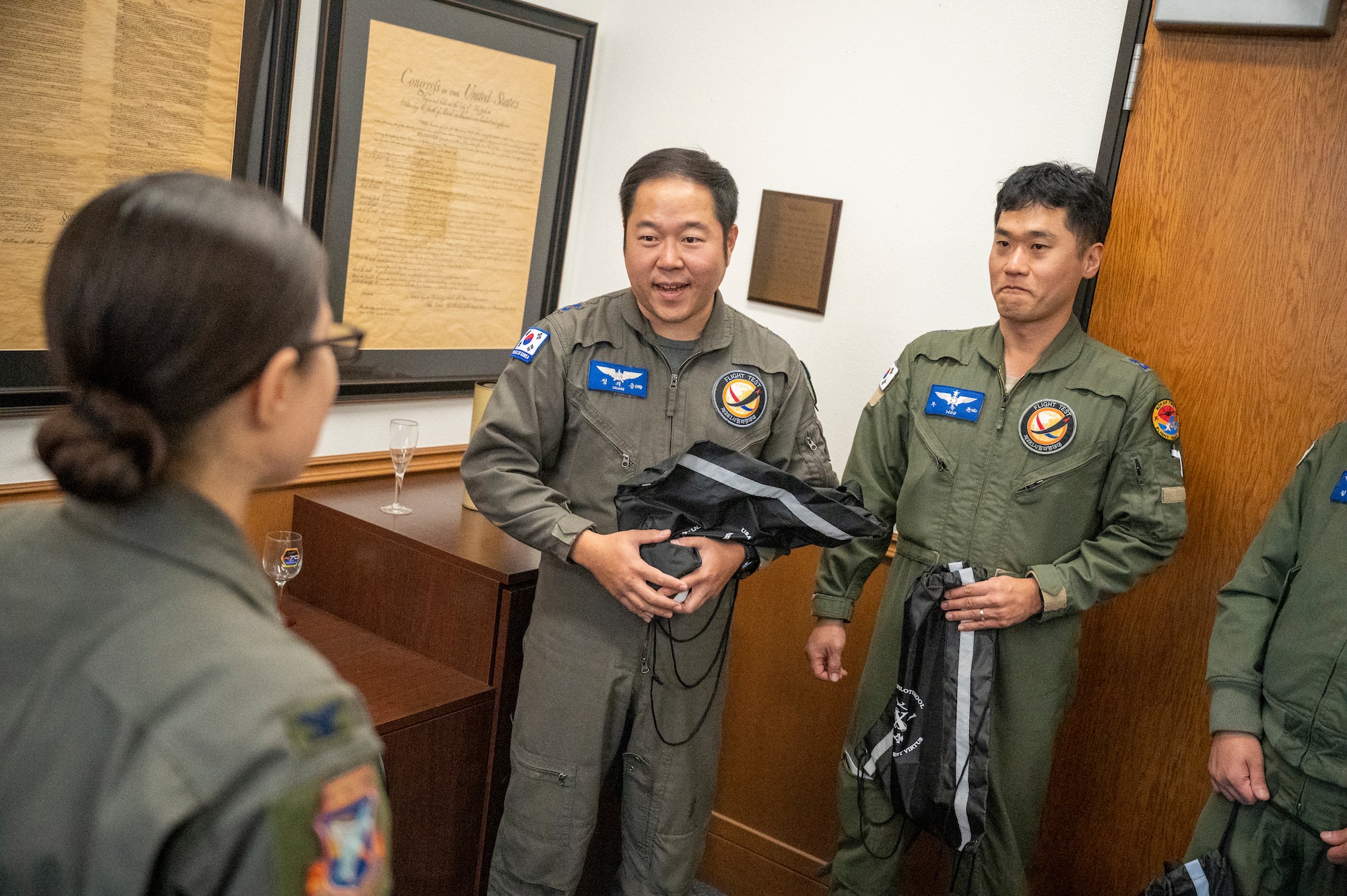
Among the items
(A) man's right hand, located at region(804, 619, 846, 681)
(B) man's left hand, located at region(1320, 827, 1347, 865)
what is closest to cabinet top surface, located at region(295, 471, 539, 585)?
(A) man's right hand, located at region(804, 619, 846, 681)

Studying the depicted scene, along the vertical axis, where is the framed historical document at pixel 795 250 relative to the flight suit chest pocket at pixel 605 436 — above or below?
above

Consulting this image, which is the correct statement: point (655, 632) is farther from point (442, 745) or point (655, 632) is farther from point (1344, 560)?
point (1344, 560)

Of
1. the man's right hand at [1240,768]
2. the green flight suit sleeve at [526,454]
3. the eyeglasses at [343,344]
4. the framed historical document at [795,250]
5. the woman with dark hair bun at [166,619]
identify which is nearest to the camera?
the woman with dark hair bun at [166,619]

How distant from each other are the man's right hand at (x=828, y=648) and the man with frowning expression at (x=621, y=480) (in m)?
0.26

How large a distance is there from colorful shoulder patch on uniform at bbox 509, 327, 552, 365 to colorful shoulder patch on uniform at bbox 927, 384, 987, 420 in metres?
0.79

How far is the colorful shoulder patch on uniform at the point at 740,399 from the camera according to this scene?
1.97 meters

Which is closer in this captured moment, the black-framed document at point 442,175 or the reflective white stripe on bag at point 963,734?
the reflective white stripe on bag at point 963,734

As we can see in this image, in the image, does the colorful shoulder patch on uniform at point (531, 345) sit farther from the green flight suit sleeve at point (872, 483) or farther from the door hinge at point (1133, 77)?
the door hinge at point (1133, 77)

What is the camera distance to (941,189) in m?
2.49

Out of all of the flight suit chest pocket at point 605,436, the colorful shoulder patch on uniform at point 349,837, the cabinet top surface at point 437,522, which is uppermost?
the flight suit chest pocket at point 605,436

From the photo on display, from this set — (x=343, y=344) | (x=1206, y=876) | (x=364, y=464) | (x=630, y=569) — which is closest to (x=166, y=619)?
(x=343, y=344)

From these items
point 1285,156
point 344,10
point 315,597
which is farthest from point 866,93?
point 315,597

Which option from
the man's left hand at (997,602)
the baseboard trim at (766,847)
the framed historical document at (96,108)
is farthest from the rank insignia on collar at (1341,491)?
the framed historical document at (96,108)

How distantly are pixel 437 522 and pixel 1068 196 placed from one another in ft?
4.99
